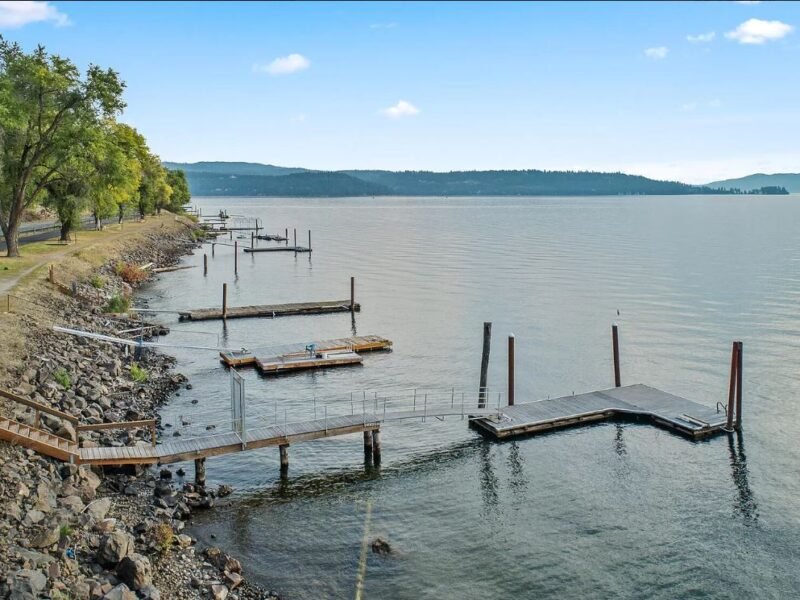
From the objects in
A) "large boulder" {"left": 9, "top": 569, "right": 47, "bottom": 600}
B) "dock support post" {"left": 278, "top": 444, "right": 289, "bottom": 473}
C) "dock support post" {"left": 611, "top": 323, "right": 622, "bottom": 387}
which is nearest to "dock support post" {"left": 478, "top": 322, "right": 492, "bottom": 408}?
"dock support post" {"left": 611, "top": 323, "right": 622, "bottom": 387}

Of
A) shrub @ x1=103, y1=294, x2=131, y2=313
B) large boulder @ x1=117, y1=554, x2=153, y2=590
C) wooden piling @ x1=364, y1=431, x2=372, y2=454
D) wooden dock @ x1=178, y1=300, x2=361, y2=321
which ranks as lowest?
wooden piling @ x1=364, y1=431, x2=372, y2=454

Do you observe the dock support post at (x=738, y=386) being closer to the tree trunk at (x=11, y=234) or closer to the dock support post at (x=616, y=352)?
the dock support post at (x=616, y=352)

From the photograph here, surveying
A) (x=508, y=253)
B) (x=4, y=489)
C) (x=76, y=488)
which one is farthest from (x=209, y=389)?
(x=508, y=253)

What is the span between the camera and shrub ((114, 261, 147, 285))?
67312 mm

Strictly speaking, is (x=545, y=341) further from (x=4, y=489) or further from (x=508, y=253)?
(x=508, y=253)

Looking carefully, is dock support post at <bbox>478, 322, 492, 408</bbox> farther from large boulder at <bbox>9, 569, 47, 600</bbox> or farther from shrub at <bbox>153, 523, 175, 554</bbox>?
large boulder at <bbox>9, 569, 47, 600</bbox>

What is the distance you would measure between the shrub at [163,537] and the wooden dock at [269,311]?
118ft

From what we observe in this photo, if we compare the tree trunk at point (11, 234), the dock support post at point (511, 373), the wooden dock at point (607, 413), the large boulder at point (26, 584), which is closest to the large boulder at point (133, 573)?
the large boulder at point (26, 584)

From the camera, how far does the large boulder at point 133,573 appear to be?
55.4ft

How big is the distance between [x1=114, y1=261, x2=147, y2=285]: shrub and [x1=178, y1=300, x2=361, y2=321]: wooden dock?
44.2 feet

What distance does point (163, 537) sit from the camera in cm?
1970

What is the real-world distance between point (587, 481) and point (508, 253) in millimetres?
90033

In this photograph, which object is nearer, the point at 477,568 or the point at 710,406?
the point at 477,568

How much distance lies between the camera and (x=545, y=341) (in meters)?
50.9
